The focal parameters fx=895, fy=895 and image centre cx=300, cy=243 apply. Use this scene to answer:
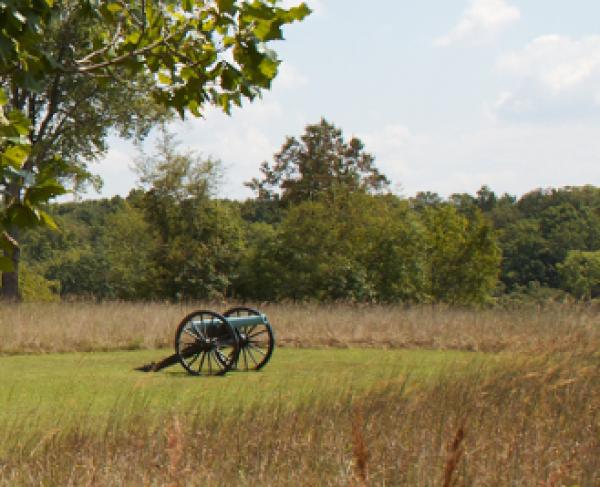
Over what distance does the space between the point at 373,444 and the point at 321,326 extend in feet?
37.1

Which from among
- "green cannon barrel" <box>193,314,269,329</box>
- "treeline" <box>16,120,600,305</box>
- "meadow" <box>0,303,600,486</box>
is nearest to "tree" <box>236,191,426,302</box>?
"treeline" <box>16,120,600,305</box>

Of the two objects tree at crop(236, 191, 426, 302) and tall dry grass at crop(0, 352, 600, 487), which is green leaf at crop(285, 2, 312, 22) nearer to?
tall dry grass at crop(0, 352, 600, 487)

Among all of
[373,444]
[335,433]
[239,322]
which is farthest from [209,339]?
[373,444]

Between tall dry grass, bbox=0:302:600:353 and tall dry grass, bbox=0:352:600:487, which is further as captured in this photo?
tall dry grass, bbox=0:302:600:353

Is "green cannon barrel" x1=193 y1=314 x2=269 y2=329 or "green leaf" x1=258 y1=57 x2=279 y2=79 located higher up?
"green leaf" x1=258 y1=57 x2=279 y2=79

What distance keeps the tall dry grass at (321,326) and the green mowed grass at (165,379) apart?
0.55 metres

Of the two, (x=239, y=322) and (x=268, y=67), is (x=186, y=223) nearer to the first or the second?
(x=239, y=322)

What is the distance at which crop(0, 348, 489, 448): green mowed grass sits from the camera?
7.41 meters

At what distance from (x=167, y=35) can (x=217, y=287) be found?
2514 cm

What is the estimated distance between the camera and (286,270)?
27.9 m

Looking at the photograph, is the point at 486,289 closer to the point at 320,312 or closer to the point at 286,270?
the point at 286,270

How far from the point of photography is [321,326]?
1567 centimetres

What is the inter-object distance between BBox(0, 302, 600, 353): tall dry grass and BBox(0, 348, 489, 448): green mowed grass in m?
0.55

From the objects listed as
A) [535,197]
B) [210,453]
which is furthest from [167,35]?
[535,197]
